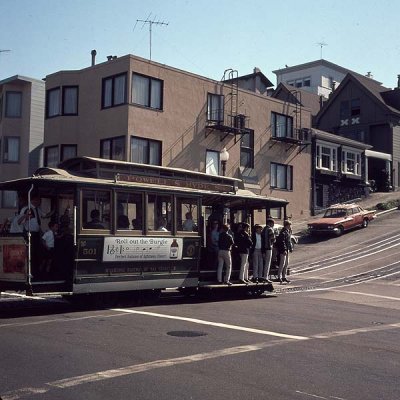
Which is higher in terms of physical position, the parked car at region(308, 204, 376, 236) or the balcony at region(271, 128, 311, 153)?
the balcony at region(271, 128, 311, 153)

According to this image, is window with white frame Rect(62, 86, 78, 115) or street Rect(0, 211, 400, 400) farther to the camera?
window with white frame Rect(62, 86, 78, 115)

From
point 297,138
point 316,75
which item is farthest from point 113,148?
point 316,75

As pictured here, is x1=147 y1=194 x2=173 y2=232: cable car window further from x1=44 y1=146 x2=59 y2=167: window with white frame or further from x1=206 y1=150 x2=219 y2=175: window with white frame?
x1=206 y1=150 x2=219 y2=175: window with white frame

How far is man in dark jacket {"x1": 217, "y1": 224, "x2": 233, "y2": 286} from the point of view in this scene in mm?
15344

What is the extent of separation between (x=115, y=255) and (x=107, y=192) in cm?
136

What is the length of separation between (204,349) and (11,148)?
31073mm

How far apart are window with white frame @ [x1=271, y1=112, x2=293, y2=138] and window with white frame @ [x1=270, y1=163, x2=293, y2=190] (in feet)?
6.37

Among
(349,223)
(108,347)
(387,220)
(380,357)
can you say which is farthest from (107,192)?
(387,220)

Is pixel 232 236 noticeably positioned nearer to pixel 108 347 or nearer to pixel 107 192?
pixel 107 192

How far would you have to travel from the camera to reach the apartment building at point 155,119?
2912 cm

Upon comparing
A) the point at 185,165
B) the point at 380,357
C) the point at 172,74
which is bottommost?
the point at 380,357

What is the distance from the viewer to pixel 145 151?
97.5 ft

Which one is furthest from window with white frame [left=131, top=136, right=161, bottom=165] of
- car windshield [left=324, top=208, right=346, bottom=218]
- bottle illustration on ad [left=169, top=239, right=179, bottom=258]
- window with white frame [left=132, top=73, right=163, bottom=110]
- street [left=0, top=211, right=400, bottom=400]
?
bottle illustration on ad [left=169, top=239, right=179, bottom=258]

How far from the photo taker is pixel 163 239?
46.5 ft
